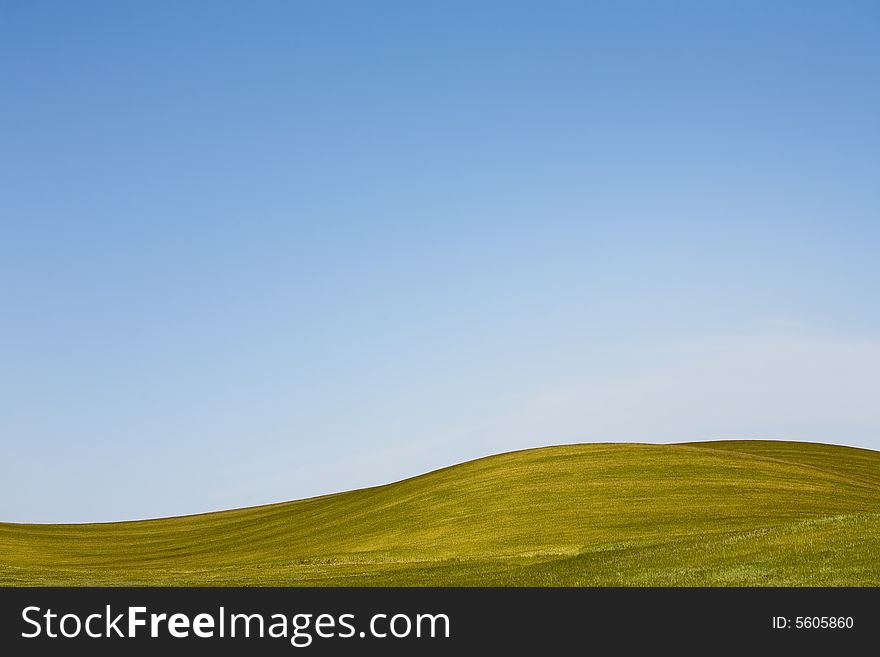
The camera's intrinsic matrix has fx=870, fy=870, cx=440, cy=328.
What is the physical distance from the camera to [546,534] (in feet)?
132

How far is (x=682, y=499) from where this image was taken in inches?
1789

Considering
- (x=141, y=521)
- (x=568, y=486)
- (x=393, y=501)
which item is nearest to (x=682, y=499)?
(x=568, y=486)

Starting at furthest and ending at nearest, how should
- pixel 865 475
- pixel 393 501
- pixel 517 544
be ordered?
pixel 865 475
pixel 393 501
pixel 517 544

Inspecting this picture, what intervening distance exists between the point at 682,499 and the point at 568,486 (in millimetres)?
6507

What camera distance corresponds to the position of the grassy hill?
25.5 metres

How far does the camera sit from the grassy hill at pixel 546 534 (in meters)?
25.5
